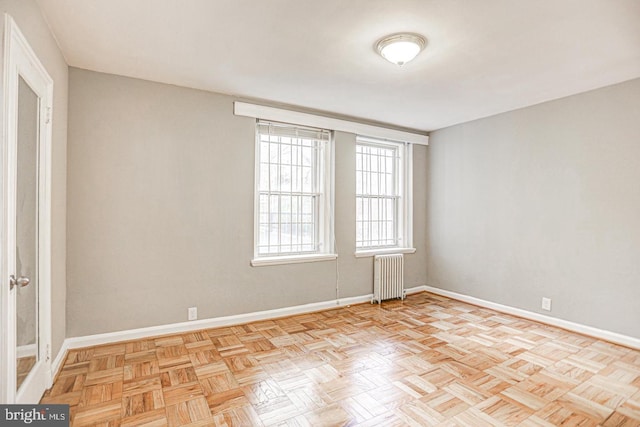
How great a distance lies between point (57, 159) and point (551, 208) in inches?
190

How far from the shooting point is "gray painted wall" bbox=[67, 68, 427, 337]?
10.1 feet

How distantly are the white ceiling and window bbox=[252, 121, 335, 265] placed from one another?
1.80ft

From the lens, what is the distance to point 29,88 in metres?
2.01

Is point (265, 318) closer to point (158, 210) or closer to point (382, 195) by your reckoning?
point (158, 210)

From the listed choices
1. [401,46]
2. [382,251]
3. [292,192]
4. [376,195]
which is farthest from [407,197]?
[401,46]

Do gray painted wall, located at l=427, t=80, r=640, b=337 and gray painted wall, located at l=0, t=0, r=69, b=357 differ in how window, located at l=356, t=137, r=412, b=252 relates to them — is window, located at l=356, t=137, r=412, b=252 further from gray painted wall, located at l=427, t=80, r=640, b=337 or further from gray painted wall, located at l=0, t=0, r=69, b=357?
gray painted wall, located at l=0, t=0, r=69, b=357

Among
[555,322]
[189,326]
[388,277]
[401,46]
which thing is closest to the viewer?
[401,46]

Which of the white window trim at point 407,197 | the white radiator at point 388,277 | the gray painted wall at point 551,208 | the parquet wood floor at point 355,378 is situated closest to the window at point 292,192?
the white radiator at point 388,277

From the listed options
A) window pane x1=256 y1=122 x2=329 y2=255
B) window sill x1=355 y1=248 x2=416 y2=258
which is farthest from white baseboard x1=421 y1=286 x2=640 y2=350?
window pane x1=256 y1=122 x2=329 y2=255

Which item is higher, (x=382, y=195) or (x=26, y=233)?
(x=382, y=195)

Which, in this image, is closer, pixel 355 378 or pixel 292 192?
pixel 355 378

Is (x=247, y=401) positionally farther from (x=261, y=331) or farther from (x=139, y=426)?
(x=261, y=331)

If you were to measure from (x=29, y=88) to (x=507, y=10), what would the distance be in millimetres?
2948

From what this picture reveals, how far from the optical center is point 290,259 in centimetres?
410
